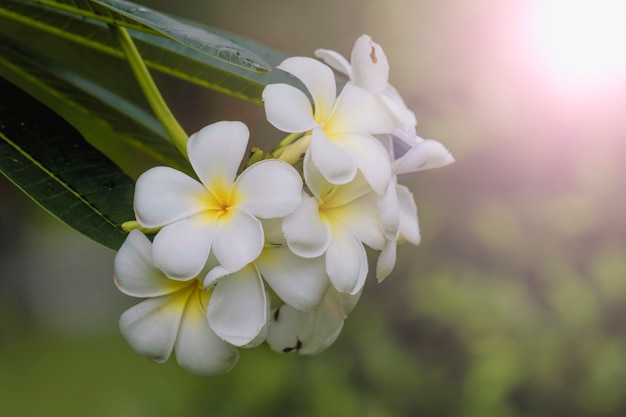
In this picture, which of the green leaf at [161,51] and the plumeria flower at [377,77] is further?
the green leaf at [161,51]

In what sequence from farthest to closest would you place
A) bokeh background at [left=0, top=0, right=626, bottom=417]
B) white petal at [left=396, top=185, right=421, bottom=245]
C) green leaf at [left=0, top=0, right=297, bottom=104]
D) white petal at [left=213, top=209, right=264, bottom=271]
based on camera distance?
bokeh background at [left=0, top=0, right=626, bottom=417] < green leaf at [left=0, top=0, right=297, bottom=104] < white petal at [left=396, top=185, right=421, bottom=245] < white petal at [left=213, top=209, right=264, bottom=271]

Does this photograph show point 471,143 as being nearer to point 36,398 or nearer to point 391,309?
point 391,309

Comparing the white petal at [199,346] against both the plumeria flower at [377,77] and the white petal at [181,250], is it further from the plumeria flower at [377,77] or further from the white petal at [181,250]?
the plumeria flower at [377,77]

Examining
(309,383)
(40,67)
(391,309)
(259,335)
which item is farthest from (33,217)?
(259,335)

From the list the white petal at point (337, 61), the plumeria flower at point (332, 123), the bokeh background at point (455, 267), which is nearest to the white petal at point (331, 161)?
the plumeria flower at point (332, 123)

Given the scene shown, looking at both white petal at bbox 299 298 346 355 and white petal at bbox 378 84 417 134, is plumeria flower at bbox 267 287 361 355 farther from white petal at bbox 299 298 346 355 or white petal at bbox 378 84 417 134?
white petal at bbox 378 84 417 134

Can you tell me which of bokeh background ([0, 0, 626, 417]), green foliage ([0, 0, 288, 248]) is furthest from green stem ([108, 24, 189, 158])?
bokeh background ([0, 0, 626, 417])

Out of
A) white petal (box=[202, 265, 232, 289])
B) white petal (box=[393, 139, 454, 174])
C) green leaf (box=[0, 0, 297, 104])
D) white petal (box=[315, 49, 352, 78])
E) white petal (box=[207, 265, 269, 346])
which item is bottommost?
white petal (box=[207, 265, 269, 346])
